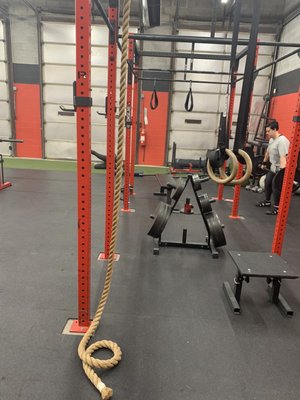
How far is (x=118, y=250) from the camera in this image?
130 inches

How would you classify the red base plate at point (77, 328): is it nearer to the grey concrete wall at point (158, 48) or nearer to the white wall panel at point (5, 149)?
the grey concrete wall at point (158, 48)

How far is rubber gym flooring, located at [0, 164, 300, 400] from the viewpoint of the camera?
164 cm

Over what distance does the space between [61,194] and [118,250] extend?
2.70 m

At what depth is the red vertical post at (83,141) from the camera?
1526mm

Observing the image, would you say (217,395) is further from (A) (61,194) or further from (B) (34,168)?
(B) (34,168)

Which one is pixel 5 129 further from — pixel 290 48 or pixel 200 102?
pixel 290 48

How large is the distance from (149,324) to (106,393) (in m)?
0.65

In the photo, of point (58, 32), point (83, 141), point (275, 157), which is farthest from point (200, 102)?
point (83, 141)

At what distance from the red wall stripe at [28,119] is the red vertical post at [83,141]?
7.86 m

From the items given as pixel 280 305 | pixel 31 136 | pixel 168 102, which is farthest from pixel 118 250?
pixel 31 136

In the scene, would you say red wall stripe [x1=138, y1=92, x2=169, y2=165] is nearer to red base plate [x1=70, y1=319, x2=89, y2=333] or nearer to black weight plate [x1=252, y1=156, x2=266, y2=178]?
black weight plate [x1=252, y1=156, x2=266, y2=178]

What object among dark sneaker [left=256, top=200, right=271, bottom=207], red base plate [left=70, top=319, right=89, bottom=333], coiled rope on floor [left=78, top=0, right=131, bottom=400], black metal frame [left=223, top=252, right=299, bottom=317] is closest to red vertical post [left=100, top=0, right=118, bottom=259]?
red base plate [left=70, top=319, right=89, bottom=333]

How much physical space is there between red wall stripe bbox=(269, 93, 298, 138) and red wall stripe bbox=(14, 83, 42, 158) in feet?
22.0

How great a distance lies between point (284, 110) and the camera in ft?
24.8
